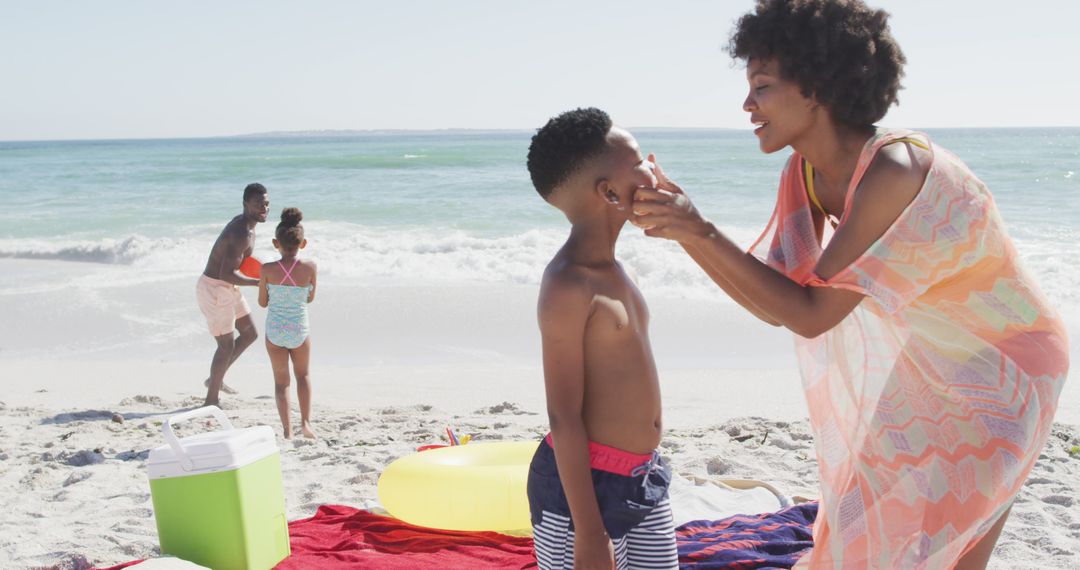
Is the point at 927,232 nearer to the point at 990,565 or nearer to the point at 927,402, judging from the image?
the point at 927,402

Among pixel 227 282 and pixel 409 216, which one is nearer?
pixel 227 282

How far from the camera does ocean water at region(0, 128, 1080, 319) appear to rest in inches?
552

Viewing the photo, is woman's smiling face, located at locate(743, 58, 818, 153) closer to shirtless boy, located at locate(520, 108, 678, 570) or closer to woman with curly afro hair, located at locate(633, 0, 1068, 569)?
woman with curly afro hair, located at locate(633, 0, 1068, 569)

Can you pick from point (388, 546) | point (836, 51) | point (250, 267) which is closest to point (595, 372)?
point (836, 51)

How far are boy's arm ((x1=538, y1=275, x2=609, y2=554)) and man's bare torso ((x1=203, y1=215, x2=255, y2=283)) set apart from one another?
17.4 feet

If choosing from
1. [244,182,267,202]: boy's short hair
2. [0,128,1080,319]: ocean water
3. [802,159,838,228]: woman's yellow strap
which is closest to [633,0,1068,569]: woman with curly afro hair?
[802,159,838,228]: woman's yellow strap

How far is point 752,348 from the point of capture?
900 cm

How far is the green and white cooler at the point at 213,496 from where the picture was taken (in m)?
3.76

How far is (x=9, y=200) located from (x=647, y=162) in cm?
2899

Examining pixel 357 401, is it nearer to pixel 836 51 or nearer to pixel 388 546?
pixel 388 546

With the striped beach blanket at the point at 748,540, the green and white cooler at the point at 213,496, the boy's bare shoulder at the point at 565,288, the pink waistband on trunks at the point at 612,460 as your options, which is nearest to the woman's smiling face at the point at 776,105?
the boy's bare shoulder at the point at 565,288

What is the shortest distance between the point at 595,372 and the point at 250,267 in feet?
18.2

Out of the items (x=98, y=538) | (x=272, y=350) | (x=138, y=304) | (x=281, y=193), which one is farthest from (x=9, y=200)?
(x=98, y=538)

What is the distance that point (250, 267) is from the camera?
7.51 meters
